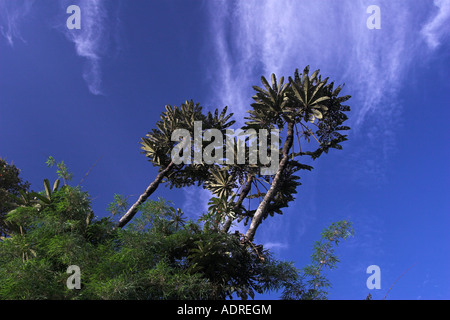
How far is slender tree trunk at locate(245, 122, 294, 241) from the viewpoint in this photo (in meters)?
11.3

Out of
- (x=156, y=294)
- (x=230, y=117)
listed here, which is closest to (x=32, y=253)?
(x=156, y=294)

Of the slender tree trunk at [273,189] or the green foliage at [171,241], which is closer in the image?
the green foliage at [171,241]

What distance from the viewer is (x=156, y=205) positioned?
9.54 m

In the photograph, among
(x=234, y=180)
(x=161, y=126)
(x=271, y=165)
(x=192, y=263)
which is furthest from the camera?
(x=161, y=126)

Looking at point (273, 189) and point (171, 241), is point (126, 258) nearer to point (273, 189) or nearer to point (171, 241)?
point (171, 241)

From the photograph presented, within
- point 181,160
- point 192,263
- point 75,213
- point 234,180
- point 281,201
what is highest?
point 181,160

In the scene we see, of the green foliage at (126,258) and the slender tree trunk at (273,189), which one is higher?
the slender tree trunk at (273,189)

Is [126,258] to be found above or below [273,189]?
below

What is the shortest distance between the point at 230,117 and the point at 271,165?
3967mm

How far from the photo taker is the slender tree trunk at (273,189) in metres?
11.3

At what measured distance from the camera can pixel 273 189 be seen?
482 inches

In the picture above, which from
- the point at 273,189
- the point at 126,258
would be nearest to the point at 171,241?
the point at 126,258

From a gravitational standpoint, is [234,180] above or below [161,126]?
below
